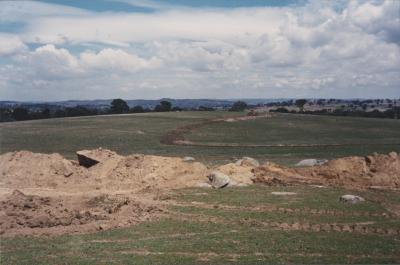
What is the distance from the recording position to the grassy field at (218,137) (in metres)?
61.3

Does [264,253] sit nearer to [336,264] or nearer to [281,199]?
[336,264]

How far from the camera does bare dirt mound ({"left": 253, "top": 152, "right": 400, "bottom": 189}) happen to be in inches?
1352

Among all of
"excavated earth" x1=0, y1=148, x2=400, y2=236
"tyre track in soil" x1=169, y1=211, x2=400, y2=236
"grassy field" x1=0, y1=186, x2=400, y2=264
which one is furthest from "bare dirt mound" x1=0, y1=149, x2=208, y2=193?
"tyre track in soil" x1=169, y1=211, x2=400, y2=236

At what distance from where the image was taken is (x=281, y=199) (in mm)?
28250

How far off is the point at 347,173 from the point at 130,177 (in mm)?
15740

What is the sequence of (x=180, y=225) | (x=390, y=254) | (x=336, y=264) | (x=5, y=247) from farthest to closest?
(x=180, y=225) < (x=5, y=247) < (x=390, y=254) < (x=336, y=264)

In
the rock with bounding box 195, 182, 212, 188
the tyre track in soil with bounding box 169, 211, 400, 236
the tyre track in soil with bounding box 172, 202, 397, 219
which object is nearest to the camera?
the tyre track in soil with bounding box 169, 211, 400, 236

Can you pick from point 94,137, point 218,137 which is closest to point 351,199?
point 218,137

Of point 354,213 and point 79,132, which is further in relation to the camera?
point 79,132

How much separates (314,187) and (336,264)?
17.1m

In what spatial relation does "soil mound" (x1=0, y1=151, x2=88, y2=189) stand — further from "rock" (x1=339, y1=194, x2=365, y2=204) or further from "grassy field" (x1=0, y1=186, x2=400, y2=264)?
"rock" (x1=339, y1=194, x2=365, y2=204)

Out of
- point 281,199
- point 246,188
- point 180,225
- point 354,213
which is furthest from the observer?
point 246,188

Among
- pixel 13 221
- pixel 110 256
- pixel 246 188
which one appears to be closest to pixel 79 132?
pixel 246 188

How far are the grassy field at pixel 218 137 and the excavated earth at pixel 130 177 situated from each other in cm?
1190
